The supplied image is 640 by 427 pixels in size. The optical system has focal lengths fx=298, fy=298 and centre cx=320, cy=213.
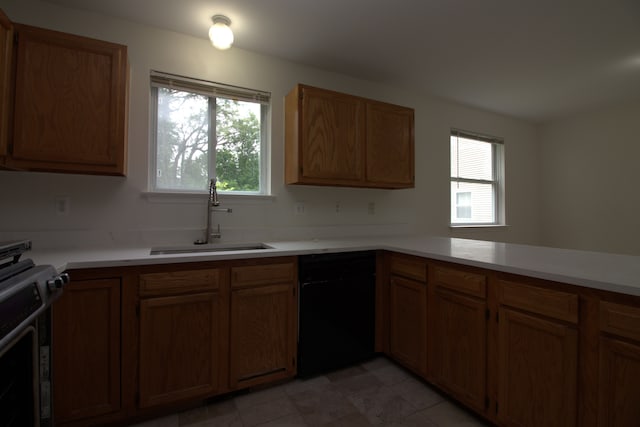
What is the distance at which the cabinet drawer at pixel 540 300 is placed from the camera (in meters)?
1.22

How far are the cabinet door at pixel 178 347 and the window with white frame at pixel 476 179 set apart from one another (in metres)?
3.12

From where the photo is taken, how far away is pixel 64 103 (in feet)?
5.67

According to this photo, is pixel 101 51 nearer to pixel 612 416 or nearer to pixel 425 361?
pixel 425 361

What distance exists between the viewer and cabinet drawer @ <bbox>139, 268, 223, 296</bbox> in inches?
63.3

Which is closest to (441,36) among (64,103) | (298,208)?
(298,208)

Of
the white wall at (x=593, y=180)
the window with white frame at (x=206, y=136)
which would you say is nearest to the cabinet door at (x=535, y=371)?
the window with white frame at (x=206, y=136)

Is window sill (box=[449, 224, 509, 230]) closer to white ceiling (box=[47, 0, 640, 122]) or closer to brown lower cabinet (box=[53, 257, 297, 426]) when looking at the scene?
white ceiling (box=[47, 0, 640, 122])

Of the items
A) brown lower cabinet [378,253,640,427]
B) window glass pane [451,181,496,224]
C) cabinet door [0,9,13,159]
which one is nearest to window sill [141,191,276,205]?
cabinet door [0,9,13,159]

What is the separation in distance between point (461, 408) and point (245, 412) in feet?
4.13

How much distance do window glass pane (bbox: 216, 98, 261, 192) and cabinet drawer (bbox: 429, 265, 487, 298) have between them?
5.30 ft

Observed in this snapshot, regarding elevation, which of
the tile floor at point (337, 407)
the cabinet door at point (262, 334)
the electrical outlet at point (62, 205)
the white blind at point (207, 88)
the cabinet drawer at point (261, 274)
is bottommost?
the tile floor at point (337, 407)

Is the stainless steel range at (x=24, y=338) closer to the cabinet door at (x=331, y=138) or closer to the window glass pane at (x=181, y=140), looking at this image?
the window glass pane at (x=181, y=140)

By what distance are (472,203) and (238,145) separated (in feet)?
10.3

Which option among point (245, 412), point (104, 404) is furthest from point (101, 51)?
point (245, 412)
